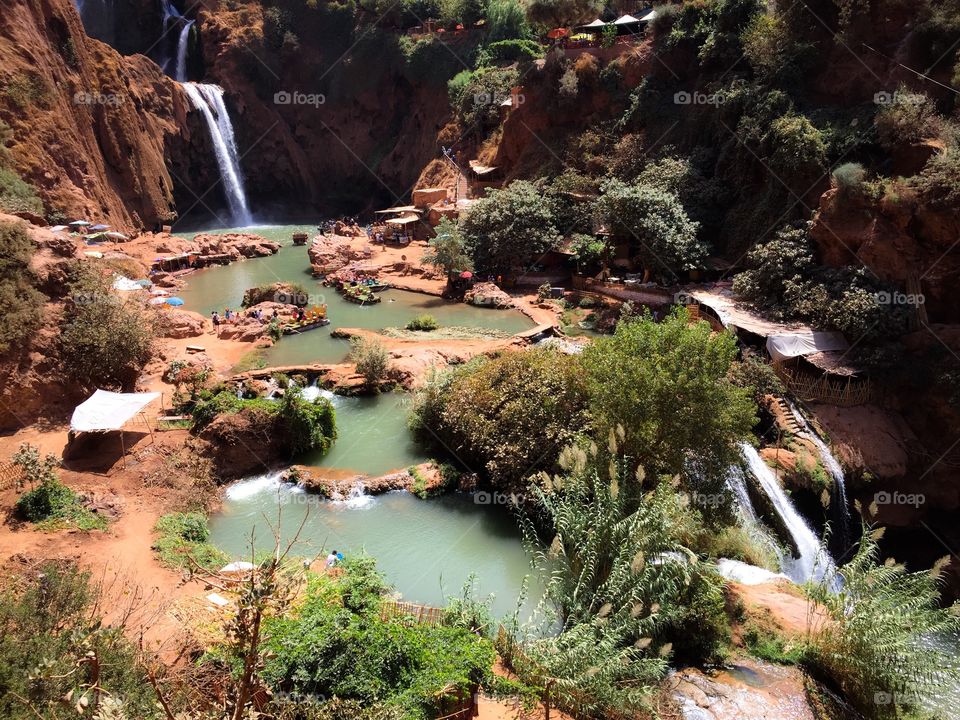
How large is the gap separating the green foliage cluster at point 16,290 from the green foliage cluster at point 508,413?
12.0 m

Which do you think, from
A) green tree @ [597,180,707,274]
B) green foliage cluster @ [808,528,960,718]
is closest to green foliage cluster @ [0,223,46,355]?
green foliage cluster @ [808,528,960,718]

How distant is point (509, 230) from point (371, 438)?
16.4 meters

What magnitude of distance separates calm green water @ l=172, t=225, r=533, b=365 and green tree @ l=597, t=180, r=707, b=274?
6249mm

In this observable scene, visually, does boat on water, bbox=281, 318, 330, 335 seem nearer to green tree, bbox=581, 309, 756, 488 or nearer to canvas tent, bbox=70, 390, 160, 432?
canvas tent, bbox=70, 390, 160, 432

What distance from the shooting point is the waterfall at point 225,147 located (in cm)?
4788

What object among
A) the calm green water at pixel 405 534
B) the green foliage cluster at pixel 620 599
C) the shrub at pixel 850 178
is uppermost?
the shrub at pixel 850 178

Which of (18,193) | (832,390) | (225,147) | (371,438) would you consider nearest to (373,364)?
(371,438)

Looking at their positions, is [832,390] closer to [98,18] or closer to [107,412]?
[107,412]

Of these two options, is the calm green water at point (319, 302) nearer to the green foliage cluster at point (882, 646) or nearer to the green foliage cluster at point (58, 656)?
the green foliage cluster at point (58, 656)

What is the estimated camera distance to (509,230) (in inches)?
1271

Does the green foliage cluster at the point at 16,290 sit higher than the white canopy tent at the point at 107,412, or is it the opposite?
the green foliage cluster at the point at 16,290

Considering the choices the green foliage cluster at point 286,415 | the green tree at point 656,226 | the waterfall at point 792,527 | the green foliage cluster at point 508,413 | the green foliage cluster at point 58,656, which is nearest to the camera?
the green foliage cluster at point 58,656

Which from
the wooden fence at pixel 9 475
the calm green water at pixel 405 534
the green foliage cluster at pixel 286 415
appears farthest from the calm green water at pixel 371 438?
the wooden fence at pixel 9 475

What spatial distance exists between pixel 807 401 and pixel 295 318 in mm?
21128
